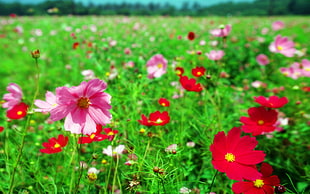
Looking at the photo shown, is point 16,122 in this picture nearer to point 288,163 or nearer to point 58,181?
point 58,181

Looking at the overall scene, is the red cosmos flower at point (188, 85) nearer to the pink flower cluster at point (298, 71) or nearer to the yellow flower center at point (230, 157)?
the yellow flower center at point (230, 157)

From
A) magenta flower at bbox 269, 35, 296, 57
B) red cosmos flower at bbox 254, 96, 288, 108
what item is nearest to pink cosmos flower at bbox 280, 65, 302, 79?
magenta flower at bbox 269, 35, 296, 57

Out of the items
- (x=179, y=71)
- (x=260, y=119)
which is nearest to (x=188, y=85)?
(x=179, y=71)

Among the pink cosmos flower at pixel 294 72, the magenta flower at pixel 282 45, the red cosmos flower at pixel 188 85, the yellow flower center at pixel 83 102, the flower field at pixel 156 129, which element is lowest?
the flower field at pixel 156 129

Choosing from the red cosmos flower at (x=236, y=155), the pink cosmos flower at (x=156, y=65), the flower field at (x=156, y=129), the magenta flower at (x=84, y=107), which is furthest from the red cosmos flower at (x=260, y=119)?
the pink cosmos flower at (x=156, y=65)

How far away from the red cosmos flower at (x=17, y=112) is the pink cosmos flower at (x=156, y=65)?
2.15 feet

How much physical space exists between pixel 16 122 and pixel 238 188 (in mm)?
1547

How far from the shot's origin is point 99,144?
1.03 metres

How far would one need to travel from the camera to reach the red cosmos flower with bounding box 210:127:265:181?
0.53 meters

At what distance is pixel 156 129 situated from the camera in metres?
1.00

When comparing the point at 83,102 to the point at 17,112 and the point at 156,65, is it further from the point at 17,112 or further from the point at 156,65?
the point at 156,65

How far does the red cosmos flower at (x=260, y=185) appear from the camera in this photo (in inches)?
21.5

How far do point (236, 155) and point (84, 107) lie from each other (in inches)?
16.6

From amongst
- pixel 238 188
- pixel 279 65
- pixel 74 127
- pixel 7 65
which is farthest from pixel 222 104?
pixel 7 65
